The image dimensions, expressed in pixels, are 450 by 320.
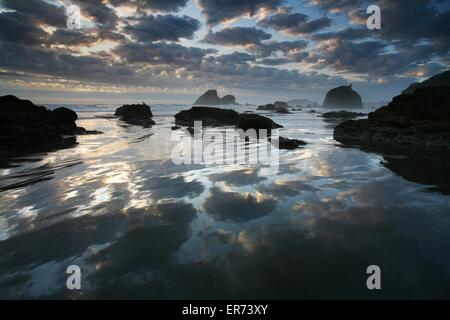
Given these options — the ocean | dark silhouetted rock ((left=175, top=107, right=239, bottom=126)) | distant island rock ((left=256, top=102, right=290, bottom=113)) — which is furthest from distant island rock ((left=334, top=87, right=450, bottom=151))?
distant island rock ((left=256, top=102, right=290, bottom=113))

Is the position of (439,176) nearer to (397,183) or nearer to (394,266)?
(397,183)

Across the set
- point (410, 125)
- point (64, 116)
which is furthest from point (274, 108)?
point (410, 125)

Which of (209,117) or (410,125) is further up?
(209,117)

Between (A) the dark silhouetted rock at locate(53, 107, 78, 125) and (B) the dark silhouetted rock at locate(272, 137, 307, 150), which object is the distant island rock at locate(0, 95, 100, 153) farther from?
(B) the dark silhouetted rock at locate(272, 137, 307, 150)

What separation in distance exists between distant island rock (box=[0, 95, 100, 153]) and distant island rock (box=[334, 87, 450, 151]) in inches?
861

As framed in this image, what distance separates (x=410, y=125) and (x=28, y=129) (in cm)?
2768

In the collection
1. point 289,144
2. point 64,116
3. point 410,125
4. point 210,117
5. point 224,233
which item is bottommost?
point 224,233

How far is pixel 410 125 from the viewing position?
20359mm

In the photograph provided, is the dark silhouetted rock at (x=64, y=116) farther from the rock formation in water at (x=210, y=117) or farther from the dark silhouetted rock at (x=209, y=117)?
the dark silhouetted rock at (x=209, y=117)

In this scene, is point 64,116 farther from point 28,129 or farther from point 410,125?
point 410,125

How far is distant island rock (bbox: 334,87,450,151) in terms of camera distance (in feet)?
59.2
